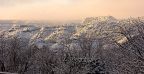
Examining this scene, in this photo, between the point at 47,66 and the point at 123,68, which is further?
the point at 47,66

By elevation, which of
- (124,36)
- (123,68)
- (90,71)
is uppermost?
(124,36)

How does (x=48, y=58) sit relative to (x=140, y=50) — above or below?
below

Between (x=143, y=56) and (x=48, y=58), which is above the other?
(x=143, y=56)

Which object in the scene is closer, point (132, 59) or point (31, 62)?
point (132, 59)

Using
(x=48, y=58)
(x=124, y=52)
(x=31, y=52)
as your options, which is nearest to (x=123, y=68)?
(x=124, y=52)

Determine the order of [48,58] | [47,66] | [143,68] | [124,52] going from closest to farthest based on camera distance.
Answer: [143,68]
[124,52]
[47,66]
[48,58]

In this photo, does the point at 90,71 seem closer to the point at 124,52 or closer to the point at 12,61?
the point at 124,52

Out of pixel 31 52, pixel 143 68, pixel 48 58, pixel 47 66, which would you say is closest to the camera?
pixel 143 68

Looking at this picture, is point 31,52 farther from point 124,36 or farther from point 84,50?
point 124,36

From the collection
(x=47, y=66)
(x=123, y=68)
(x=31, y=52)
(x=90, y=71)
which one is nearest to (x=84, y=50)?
(x=31, y=52)
